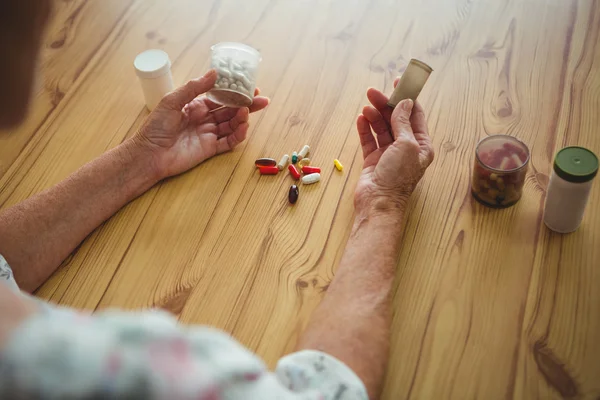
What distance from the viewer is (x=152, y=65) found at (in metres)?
1.58

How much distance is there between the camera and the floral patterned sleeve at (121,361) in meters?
0.54

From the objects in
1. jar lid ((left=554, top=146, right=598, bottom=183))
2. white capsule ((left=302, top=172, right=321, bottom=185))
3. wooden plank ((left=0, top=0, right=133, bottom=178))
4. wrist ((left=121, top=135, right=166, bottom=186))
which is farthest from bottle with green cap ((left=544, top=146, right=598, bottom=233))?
wooden plank ((left=0, top=0, right=133, bottom=178))

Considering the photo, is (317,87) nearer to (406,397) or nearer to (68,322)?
(406,397)

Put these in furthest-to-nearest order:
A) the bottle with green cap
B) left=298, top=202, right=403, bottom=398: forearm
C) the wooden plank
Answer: the wooden plank, the bottle with green cap, left=298, top=202, right=403, bottom=398: forearm

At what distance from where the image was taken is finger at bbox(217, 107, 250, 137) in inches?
60.9

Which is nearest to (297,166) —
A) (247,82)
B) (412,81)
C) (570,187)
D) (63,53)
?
(247,82)

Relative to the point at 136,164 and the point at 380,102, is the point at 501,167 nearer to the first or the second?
the point at 380,102

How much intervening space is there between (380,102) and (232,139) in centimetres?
39

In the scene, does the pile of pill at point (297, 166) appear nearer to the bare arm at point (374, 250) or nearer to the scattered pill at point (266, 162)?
the scattered pill at point (266, 162)

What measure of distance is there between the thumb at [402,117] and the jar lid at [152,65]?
628 mm

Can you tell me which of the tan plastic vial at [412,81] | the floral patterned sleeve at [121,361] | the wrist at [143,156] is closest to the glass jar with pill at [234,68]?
the wrist at [143,156]

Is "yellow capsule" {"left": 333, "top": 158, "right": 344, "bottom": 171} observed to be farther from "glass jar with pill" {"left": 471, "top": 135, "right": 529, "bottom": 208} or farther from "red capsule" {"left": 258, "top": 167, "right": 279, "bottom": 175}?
"glass jar with pill" {"left": 471, "top": 135, "right": 529, "bottom": 208}

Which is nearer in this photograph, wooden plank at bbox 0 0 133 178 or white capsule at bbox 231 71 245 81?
white capsule at bbox 231 71 245 81

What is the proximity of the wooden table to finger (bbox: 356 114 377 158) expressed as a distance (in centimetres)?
5
